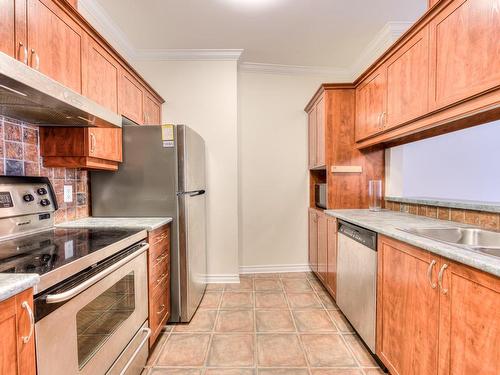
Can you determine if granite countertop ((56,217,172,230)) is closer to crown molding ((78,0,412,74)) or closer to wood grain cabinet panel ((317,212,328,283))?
wood grain cabinet panel ((317,212,328,283))

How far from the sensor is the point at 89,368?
3.55 ft

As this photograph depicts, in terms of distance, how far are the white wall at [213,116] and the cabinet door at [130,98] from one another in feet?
1.88

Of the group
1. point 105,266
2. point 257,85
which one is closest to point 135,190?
point 105,266

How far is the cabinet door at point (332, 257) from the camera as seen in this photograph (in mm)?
2383

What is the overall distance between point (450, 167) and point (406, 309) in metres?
1.98

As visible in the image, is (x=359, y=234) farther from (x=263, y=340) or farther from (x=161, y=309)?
(x=161, y=309)

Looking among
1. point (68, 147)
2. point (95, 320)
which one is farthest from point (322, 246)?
point (68, 147)

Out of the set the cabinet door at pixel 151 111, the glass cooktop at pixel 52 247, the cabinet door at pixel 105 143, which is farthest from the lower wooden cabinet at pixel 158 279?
the cabinet door at pixel 151 111

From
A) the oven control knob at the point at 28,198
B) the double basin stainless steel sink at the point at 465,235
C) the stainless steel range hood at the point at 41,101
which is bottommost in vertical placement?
the double basin stainless steel sink at the point at 465,235

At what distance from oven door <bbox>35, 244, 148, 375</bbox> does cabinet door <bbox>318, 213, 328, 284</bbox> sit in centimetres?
180

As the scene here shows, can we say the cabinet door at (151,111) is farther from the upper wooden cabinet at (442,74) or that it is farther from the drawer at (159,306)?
the upper wooden cabinet at (442,74)

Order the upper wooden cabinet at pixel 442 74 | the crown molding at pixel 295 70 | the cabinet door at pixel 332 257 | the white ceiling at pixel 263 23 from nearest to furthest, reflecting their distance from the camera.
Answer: the upper wooden cabinet at pixel 442 74
the white ceiling at pixel 263 23
the cabinet door at pixel 332 257
the crown molding at pixel 295 70

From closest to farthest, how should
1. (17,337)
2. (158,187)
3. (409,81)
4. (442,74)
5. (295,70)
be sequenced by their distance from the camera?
(17,337), (442,74), (409,81), (158,187), (295,70)

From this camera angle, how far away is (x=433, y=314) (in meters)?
1.16
